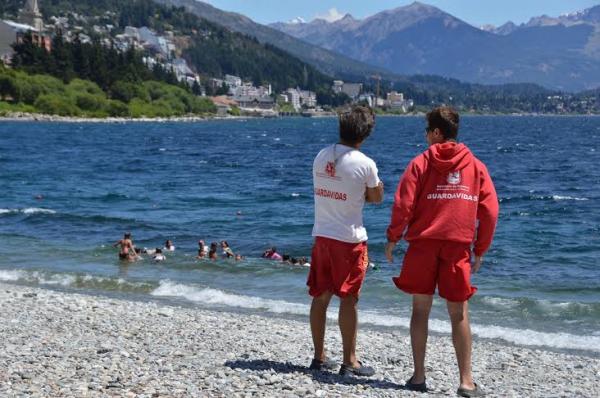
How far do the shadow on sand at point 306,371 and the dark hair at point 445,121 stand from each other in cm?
245

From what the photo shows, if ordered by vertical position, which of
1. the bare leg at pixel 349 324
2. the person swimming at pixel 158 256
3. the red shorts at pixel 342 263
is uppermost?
the red shorts at pixel 342 263

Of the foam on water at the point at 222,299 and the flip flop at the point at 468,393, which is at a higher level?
the flip flop at the point at 468,393

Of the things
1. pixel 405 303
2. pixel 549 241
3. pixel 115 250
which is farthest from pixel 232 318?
pixel 549 241

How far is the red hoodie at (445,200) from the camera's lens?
712 cm

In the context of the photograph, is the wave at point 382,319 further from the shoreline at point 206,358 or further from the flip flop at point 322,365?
the flip flop at point 322,365

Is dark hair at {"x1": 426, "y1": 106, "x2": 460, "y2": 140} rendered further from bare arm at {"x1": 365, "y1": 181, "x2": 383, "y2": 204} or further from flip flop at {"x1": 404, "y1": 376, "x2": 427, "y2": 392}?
flip flop at {"x1": 404, "y1": 376, "x2": 427, "y2": 392}

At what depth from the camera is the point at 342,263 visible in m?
7.61

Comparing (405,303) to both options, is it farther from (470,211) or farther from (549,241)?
(549,241)

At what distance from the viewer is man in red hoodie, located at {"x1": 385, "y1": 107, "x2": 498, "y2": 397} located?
23.4ft

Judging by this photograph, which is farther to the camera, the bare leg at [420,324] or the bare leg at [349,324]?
the bare leg at [349,324]

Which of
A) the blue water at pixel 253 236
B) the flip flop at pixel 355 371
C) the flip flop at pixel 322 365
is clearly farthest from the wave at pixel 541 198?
the flip flop at pixel 355 371

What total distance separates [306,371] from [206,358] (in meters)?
1.34

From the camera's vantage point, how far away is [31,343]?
32.3 ft

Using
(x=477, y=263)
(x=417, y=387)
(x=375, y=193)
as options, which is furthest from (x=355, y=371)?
(x=375, y=193)
